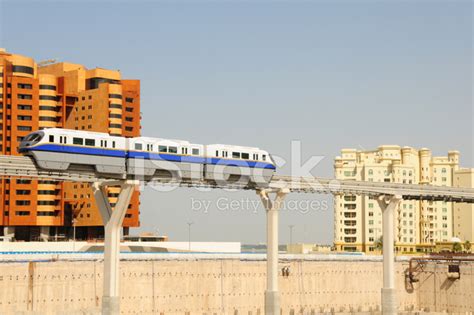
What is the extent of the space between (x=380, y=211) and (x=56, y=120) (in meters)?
78.2

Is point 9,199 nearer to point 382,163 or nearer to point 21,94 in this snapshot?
point 21,94

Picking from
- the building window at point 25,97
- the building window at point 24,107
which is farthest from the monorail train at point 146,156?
the building window at point 25,97

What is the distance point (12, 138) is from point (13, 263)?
6167cm

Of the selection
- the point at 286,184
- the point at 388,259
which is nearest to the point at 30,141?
the point at 286,184

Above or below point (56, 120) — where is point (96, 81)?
above

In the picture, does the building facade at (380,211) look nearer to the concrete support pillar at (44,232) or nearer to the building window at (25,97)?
the concrete support pillar at (44,232)

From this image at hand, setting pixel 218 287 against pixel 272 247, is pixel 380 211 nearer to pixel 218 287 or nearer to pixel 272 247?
pixel 218 287

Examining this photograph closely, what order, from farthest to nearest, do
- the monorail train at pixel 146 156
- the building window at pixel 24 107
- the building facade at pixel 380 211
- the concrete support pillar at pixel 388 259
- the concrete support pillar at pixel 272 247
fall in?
the building facade at pixel 380 211 → the building window at pixel 24 107 → the concrete support pillar at pixel 388 259 → the concrete support pillar at pixel 272 247 → the monorail train at pixel 146 156

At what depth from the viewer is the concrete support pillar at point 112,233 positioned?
7012cm

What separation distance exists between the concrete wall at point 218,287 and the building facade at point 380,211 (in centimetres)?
6860

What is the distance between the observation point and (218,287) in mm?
95500

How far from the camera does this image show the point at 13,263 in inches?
3098

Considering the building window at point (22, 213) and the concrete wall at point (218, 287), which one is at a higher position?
the building window at point (22, 213)

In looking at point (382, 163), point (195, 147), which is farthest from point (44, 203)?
point (382, 163)
